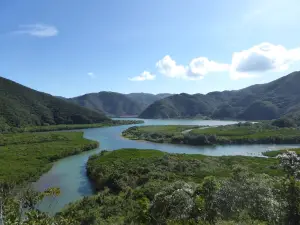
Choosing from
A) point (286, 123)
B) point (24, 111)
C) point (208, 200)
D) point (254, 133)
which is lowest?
point (254, 133)

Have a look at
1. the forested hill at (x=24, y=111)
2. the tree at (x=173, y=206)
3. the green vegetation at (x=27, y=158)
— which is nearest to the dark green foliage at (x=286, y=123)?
the green vegetation at (x=27, y=158)

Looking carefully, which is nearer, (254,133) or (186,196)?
(186,196)

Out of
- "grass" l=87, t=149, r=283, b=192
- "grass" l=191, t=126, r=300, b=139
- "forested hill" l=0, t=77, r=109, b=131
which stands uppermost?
"forested hill" l=0, t=77, r=109, b=131

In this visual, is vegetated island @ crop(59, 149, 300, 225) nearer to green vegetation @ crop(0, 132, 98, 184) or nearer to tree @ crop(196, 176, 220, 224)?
tree @ crop(196, 176, 220, 224)

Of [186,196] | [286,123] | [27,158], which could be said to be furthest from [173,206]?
[286,123]

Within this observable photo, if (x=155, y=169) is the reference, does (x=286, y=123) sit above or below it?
above

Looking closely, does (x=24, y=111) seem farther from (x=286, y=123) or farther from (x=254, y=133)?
(x=286, y=123)

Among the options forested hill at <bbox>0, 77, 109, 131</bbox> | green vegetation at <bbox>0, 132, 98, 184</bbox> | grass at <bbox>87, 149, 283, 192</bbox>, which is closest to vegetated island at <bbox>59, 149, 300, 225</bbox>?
grass at <bbox>87, 149, 283, 192</bbox>

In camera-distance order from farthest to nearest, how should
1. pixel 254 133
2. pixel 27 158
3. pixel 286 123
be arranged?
pixel 286 123
pixel 254 133
pixel 27 158
